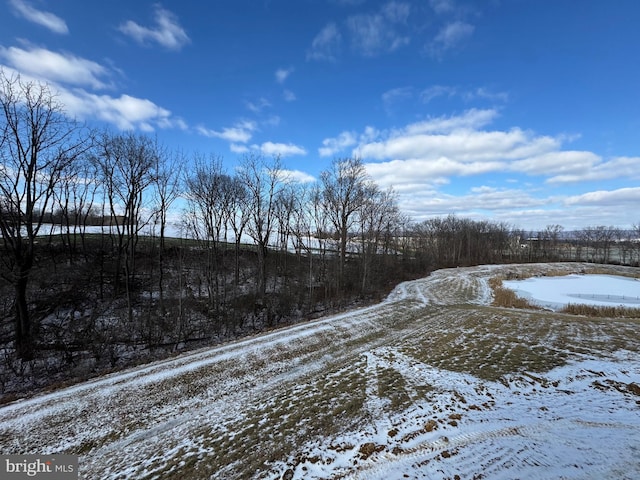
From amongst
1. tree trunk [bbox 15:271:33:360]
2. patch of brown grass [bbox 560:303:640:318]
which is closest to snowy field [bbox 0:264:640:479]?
tree trunk [bbox 15:271:33:360]

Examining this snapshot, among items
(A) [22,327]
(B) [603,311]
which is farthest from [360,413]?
(B) [603,311]

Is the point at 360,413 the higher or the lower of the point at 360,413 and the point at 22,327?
the higher

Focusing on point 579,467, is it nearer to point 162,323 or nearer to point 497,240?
point 162,323

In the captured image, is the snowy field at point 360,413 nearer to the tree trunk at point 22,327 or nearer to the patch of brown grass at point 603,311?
the tree trunk at point 22,327

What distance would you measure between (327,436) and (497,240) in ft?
277

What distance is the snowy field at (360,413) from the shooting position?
404 cm

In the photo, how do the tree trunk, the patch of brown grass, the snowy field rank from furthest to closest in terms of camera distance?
the patch of brown grass
the tree trunk
the snowy field

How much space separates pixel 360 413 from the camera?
5.45 meters

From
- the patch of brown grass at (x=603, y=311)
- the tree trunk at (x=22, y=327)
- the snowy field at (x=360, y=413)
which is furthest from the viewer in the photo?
the patch of brown grass at (x=603, y=311)

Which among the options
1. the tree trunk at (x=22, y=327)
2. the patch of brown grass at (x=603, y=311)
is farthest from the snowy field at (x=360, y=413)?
the patch of brown grass at (x=603, y=311)

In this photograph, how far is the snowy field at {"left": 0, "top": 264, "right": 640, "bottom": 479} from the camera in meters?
4.04

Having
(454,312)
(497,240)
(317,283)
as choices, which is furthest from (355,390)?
(497,240)

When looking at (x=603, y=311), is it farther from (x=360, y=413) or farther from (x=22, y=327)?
(x=22, y=327)

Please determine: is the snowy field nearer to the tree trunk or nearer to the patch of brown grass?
the tree trunk
